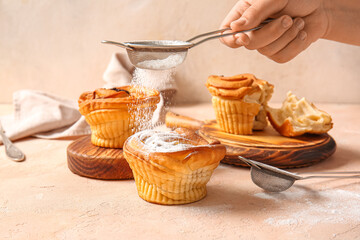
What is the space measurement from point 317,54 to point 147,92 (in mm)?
1862

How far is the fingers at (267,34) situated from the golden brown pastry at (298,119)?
473 mm

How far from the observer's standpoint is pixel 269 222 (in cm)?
134

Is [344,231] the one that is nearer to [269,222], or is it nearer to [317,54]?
[269,222]

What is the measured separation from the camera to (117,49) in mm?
3469

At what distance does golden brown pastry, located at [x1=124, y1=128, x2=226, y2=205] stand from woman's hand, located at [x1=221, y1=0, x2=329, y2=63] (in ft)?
1.61

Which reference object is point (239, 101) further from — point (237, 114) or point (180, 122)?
point (180, 122)

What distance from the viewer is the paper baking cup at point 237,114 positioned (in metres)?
2.09

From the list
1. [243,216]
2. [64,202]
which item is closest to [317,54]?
[243,216]

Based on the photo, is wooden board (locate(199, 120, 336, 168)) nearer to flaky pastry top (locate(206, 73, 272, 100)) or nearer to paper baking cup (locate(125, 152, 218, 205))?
flaky pastry top (locate(206, 73, 272, 100))

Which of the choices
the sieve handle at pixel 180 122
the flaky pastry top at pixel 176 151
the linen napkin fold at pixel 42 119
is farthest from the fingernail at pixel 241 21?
the linen napkin fold at pixel 42 119

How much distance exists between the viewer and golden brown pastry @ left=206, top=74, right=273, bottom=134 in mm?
2069

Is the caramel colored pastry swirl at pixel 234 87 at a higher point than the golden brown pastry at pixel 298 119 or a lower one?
higher

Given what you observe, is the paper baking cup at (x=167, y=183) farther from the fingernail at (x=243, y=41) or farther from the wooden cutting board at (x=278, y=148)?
the fingernail at (x=243, y=41)

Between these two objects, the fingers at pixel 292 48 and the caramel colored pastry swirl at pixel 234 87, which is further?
the caramel colored pastry swirl at pixel 234 87
